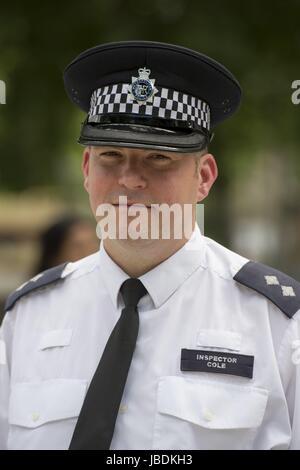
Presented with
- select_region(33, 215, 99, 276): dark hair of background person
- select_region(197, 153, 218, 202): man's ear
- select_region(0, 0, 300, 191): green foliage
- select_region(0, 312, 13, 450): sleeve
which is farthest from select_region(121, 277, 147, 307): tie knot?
select_region(0, 0, 300, 191): green foliage

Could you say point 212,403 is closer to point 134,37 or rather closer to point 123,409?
point 123,409

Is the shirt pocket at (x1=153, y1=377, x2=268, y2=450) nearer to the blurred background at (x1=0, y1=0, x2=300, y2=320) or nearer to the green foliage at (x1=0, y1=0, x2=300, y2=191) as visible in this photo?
the blurred background at (x1=0, y1=0, x2=300, y2=320)

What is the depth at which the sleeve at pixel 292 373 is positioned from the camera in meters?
2.23

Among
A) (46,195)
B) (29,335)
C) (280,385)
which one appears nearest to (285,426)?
(280,385)

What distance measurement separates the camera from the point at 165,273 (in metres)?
2.39

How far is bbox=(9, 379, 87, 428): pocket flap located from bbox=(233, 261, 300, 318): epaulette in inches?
20.8

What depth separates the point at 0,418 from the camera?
2.50 metres

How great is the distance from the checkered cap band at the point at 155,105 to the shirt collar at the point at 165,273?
321mm

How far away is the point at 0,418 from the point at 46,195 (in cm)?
700

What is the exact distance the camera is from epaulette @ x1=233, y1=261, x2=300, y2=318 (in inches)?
92.7

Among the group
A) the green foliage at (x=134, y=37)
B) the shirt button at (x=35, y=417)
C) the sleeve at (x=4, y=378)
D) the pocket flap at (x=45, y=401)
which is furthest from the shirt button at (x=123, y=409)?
the green foliage at (x=134, y=37)

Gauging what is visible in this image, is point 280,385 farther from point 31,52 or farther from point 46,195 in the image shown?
point 46,195

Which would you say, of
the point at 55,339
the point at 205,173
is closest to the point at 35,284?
the point at 55,339

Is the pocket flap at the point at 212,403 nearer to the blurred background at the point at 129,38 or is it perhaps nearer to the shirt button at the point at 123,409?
the shirt button at the point at 123,409
